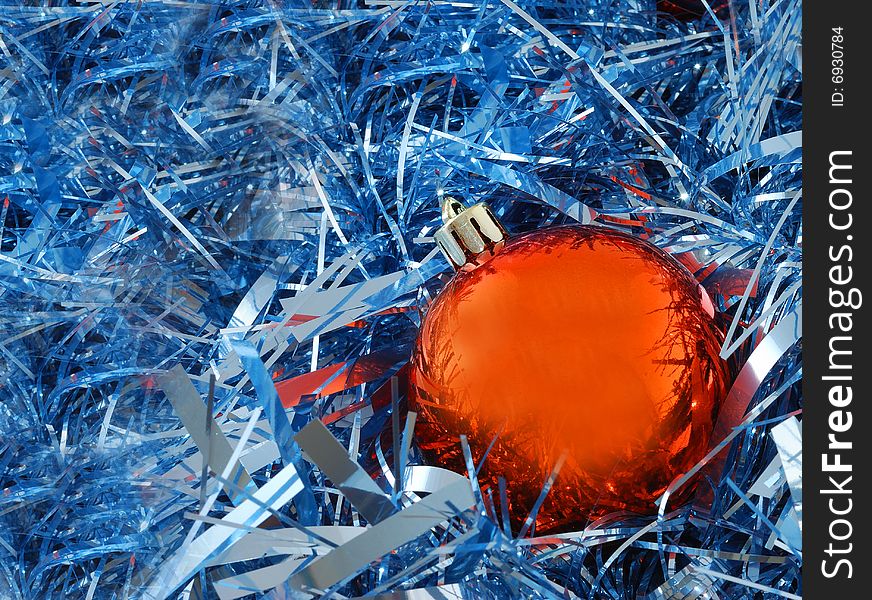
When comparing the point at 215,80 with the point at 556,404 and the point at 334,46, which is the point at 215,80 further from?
the point at 556,404

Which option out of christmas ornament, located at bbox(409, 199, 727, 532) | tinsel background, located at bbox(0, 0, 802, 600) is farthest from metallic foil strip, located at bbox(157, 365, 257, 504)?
christmas ornament, located at bbox(409, 199, 727, 532)

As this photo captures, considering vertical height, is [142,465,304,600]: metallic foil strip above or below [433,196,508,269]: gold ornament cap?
below

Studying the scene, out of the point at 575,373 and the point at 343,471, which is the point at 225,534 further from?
the point at 575,373

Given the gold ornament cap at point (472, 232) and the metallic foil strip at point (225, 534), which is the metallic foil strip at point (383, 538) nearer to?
the metallic foil strip at point (225, 534)

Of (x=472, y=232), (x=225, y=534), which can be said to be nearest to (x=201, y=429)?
(x=225, y=534)

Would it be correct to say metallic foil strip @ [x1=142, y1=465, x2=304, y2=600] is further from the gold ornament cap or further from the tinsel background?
the gold ornament cap

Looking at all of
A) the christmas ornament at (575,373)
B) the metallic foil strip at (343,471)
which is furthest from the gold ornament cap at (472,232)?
the metallic foil strip at (343,471)

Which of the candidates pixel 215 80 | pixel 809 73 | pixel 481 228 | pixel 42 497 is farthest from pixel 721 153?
pixel 42 497
